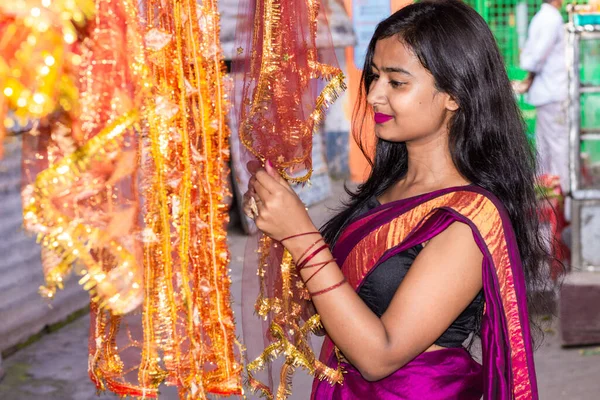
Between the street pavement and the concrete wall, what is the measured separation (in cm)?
11

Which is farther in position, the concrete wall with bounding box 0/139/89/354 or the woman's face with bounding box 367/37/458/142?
the concrete wall with bounding box 0/139/89/354

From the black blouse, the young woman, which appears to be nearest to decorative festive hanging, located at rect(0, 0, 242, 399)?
the young woman

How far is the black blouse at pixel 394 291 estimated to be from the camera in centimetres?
156

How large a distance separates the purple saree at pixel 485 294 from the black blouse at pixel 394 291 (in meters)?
0.02

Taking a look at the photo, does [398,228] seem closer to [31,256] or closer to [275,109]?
[275,109]

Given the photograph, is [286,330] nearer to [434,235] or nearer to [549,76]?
[434,235]

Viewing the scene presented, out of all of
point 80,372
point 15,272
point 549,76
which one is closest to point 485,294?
point 80,372

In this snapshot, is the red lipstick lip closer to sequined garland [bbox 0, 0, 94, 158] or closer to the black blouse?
the black blouse

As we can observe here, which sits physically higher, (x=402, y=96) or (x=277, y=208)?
(x=402, y=96)

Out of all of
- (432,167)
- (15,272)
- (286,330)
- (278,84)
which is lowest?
(15,272)

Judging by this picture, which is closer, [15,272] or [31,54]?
[31,54]

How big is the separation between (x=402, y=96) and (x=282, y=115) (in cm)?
24

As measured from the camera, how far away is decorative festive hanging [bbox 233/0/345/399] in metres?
1.42

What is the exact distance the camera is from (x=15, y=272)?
4.40 metres
